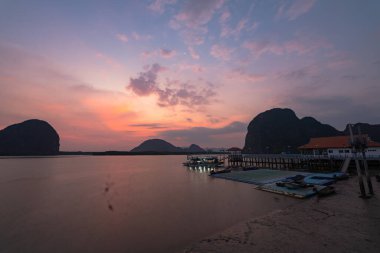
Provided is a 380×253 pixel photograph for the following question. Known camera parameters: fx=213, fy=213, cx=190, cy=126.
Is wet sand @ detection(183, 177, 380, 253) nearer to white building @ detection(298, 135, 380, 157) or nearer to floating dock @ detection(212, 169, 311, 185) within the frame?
floating dock @ detection(212, 169, 311, 185)

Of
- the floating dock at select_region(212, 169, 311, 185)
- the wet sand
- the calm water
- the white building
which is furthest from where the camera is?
the white building

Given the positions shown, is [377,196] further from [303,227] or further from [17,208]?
[17,208]

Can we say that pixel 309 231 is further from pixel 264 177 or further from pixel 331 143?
pixel 331 143

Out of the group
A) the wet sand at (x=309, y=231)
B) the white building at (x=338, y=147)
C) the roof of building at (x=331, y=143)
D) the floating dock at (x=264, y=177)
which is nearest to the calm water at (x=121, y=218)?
the wet sand at (x=309, y=231)

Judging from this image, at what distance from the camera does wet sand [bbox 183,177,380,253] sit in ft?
49.1

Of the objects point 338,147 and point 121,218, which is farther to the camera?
point 338,147

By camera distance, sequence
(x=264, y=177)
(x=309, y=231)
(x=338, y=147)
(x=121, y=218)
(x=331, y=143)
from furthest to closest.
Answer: (x=331, y=143)
(x=338, y=147)
(x=264, y=177)
(x=121, y=218)
(x=309, y=231)

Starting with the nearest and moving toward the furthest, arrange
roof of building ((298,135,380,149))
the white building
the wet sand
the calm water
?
the wet sand
the calm water
the white building
roof of building ((298,135,380,149))

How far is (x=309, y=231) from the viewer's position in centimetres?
1748

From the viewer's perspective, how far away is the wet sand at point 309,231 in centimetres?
1497

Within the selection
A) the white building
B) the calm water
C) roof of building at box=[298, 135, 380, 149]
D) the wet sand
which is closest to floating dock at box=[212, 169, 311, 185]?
the calm water

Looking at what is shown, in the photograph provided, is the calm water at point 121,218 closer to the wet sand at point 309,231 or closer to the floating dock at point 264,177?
the wet sand at point 309,231

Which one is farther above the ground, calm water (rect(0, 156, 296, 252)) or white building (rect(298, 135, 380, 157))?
white building (rect(298, 135, 380, 157))

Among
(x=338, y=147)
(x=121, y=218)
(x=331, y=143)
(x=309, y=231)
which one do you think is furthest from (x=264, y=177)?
(x=121, y=218)
